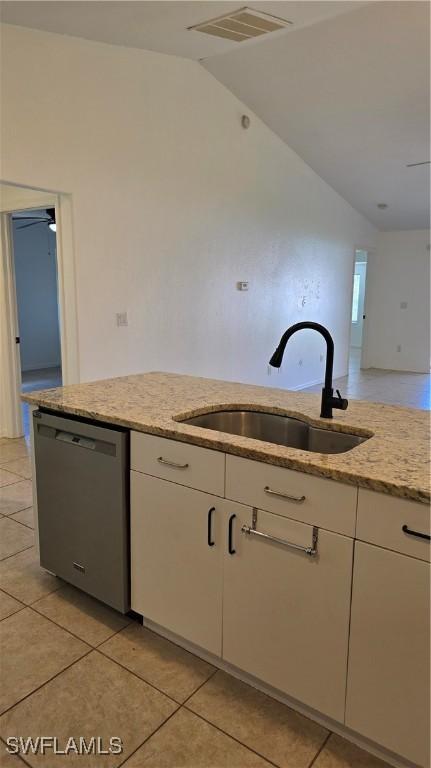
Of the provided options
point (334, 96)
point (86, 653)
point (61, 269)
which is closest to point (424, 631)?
point (86, 653)

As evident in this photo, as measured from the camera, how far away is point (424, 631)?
4.24 feet

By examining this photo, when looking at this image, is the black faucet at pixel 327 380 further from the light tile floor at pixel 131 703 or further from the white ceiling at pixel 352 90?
the white ceiling at pixel 352 90

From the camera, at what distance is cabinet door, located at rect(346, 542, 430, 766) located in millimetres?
1302

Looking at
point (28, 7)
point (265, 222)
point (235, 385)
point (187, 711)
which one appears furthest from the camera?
point (265, 222)

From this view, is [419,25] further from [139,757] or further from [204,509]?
[139,757]

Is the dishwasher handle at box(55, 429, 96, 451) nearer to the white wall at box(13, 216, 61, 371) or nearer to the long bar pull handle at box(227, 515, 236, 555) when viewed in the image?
the long bar pull handle at box(227, 515, 236, 555)

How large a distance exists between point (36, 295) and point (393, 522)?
8.24 metres

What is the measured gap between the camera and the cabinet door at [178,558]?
1.73 metres

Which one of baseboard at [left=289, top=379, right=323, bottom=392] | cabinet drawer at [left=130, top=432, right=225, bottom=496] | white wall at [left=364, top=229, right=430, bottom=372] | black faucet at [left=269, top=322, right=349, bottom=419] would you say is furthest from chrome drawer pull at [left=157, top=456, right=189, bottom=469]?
white wall at [left=364, top=229, right=430, bottom=372]

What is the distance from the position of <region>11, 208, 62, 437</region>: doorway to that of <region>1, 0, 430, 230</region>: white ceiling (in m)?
4.36

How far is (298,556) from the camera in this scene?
4.97ft

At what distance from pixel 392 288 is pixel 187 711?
8441mm

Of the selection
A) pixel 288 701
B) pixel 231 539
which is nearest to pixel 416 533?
pixel 231 539

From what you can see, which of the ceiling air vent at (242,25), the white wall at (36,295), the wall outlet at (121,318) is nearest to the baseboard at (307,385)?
the wall outlet at (121,318)
